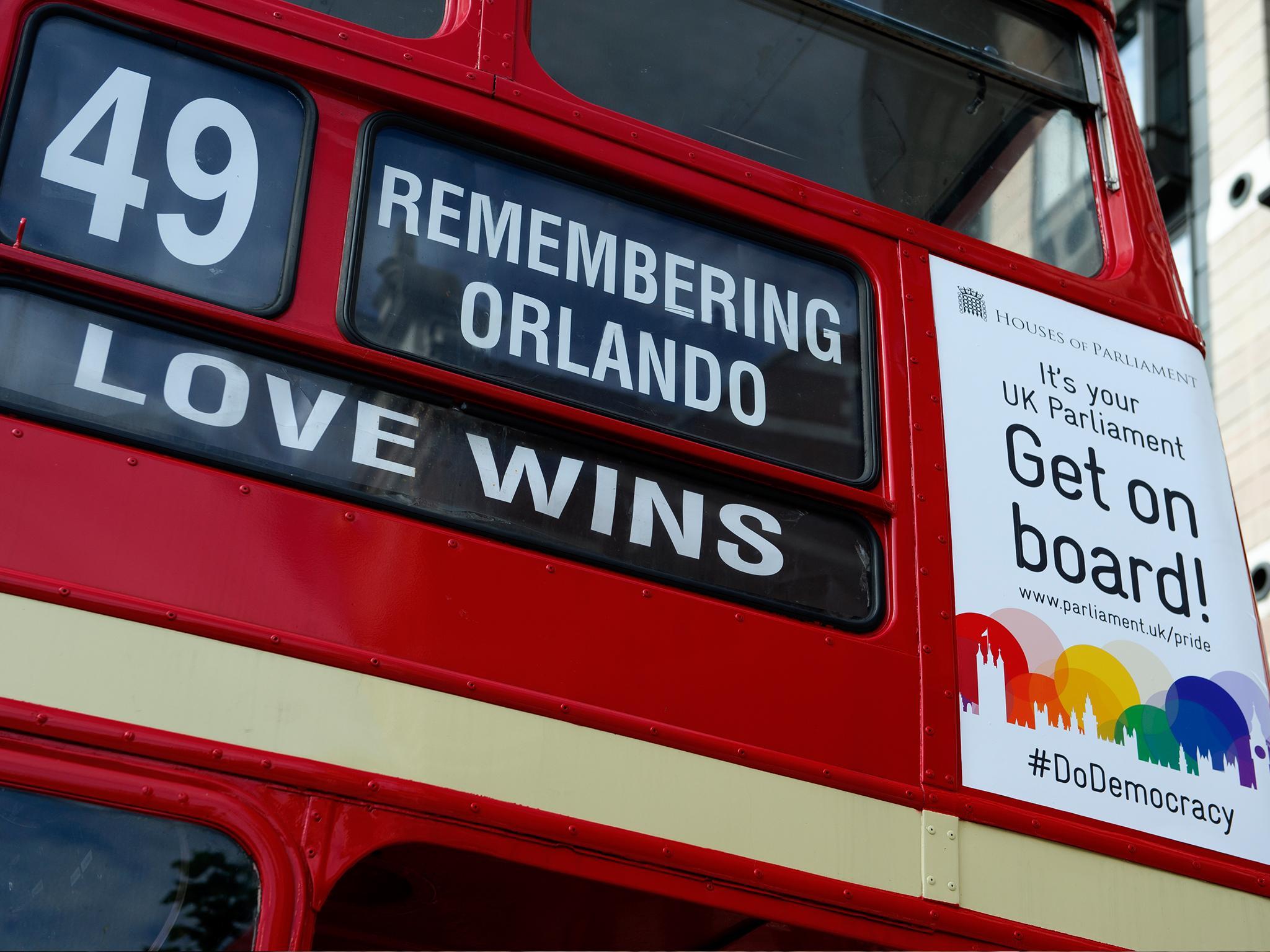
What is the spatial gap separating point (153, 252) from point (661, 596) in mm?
1036

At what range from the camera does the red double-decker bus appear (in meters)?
2.12

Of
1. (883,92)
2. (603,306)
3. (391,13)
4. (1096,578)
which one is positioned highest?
(883,92)

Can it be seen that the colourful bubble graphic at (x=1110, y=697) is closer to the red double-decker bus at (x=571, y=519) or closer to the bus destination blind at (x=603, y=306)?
the red double-decker bus at (x=571, y=519)

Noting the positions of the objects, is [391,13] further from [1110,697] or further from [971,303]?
[1110,697]

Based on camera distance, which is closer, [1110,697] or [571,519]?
[571,519]

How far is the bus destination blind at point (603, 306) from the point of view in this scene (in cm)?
258

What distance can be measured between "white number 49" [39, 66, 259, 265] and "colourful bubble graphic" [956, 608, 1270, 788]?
5.12 feet

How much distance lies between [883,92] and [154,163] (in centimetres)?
174

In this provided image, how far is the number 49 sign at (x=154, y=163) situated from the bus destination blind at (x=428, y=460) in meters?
0.13

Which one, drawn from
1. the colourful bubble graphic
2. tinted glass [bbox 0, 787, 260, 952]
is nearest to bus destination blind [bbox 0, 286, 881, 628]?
the colourful bubble graphic

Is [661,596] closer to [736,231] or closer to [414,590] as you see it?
[414,590]

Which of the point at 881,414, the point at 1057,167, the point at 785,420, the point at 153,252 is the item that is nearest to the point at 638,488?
the point at 785,420

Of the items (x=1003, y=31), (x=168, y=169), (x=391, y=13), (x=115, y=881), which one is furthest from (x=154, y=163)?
(x=1003, y=31)

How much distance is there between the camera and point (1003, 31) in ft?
12.1
